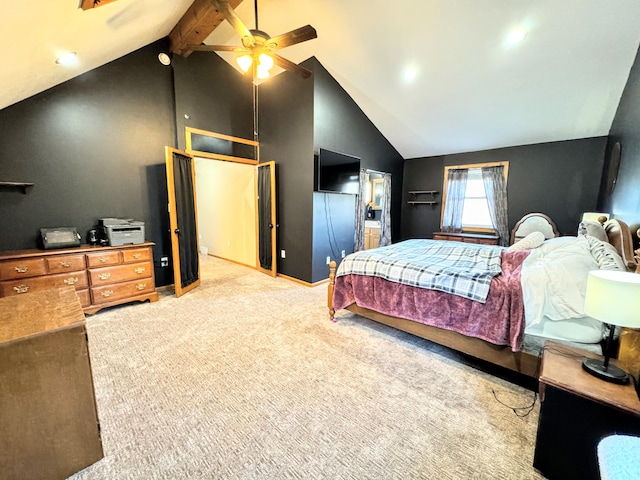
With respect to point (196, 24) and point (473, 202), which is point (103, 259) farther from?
point (473, 202)

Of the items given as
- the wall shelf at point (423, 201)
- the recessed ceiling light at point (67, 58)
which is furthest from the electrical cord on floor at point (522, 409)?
the recessed ceiling light at point (67, 58)

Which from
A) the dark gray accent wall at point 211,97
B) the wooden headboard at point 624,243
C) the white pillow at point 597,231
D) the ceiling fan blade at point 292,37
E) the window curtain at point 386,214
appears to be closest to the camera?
the wooden headboard at point 624,243

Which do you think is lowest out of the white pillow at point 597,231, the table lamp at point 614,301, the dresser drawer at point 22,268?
the dresser drawer at point 22,268

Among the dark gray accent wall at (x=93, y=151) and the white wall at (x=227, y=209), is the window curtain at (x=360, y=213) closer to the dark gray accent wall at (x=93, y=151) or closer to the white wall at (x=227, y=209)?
the white wall at (x=227, y=209)

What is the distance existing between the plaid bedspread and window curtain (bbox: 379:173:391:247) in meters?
2.47

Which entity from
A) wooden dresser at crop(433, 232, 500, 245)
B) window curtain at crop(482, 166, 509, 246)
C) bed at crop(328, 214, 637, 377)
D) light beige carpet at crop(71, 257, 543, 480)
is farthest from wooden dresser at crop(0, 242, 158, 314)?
window curtain at crop(482, 166, 509, 246)

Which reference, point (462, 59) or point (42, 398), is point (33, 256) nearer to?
point (42, 398)

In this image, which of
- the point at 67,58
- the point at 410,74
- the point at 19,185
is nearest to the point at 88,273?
the point at 19,185

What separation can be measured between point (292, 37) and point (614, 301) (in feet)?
9.06

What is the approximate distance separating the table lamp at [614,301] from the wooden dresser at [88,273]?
13.2 ft

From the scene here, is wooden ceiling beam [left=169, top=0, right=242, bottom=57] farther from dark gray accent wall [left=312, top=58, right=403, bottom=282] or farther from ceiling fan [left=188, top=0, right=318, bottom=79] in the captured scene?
dark gray accent wall [left=312, top=58, right=403, bottom=282]

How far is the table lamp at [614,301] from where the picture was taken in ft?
3.56

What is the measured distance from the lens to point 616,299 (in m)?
1.11

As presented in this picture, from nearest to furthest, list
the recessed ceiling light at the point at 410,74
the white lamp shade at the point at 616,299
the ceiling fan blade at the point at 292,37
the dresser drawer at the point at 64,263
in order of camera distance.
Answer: the white lamp shade at the point at 616,299, the ceiling fan blade at the point at 292,37, the dresser drawer at the point at 64,263, the recessed ceiling light at the point at 410,74
